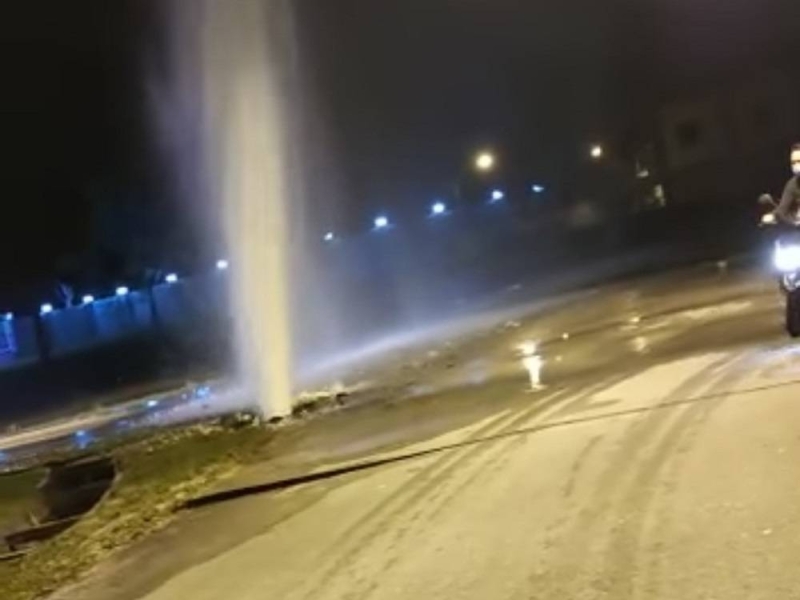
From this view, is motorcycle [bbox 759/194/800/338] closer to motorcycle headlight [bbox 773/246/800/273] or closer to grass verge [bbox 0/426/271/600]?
motorcycle headlight [bbox 773/246/800/273]

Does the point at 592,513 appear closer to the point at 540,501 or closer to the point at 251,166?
the point at 540,501

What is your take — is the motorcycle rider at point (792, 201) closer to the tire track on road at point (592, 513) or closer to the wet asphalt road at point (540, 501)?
the wet asphalt road at point (540, 501)

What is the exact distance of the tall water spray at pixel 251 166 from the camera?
50.0 ft

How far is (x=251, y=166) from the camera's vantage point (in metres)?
15.4

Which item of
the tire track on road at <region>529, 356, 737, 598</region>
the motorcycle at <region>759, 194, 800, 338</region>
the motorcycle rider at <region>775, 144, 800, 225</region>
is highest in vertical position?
the motorcycle rider at <region>775, 144, 800, 225</region>

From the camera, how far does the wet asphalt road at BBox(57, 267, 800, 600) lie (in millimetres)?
5883

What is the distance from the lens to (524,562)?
20.2 feet

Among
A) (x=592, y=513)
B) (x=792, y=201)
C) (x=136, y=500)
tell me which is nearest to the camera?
(x=592, y=513)

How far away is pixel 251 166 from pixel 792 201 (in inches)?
248

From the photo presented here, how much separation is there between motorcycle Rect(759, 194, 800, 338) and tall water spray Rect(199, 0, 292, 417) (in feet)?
19.1

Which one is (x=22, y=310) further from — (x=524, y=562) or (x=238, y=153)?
(x=524, y=562)

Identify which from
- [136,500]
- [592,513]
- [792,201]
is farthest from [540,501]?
[792,201]

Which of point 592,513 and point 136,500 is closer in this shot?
point 592,513

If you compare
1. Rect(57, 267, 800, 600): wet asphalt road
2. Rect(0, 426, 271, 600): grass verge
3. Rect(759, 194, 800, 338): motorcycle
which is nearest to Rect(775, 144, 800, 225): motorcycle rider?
Rect(759, 194, 800, 338): motorcycle
